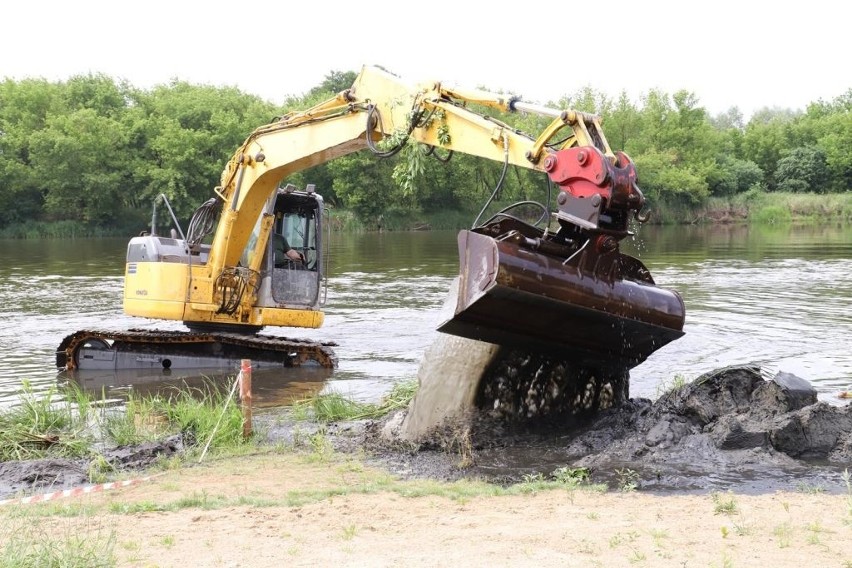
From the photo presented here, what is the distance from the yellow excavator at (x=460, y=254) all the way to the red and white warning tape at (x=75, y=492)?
2929mm

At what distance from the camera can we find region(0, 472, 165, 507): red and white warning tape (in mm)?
7496

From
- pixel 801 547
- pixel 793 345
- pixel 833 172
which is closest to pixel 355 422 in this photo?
pixel 801 547

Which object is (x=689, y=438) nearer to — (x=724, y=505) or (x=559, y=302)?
(x=559, y=302)

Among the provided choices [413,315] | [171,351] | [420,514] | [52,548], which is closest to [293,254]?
[171,351]

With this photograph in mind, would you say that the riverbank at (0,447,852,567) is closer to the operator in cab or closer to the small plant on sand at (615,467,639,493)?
the small plant on sand at (615,467,639,493)

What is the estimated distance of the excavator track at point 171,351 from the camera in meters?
14.6

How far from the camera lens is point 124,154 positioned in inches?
2569

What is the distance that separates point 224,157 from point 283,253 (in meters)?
54.3

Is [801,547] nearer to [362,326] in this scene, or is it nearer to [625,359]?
[625,359]

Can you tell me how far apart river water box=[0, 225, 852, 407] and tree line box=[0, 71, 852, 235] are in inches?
771

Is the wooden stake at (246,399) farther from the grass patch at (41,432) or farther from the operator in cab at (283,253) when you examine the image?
the operator in cab at (283,253)

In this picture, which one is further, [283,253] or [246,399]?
[283,253]

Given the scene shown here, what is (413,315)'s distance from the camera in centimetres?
2070

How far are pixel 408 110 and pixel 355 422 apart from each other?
11.4 ft
